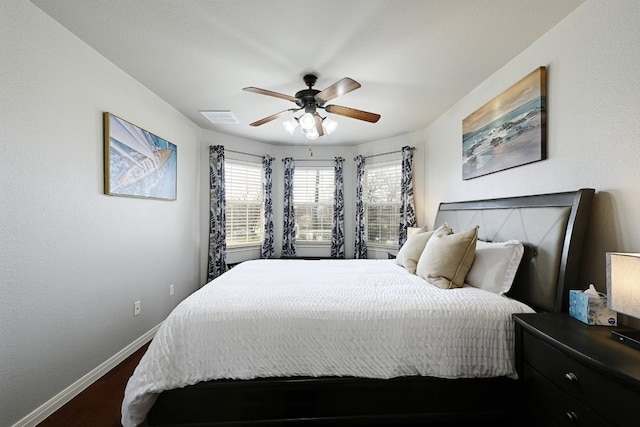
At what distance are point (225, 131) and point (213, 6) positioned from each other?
2.57m

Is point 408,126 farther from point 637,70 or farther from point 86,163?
point 86,163

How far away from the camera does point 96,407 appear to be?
1.80m

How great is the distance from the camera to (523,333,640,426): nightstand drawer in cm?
93

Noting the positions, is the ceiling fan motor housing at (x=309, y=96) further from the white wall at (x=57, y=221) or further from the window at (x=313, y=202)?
the window at (x=313, y=202)

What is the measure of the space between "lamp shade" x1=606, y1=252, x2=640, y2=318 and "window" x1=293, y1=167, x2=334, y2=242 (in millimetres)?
3831

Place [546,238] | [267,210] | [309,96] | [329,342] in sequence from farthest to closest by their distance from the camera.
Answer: [267,210], [309,96], [546,238], [329,342]

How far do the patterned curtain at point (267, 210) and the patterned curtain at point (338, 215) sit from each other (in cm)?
111

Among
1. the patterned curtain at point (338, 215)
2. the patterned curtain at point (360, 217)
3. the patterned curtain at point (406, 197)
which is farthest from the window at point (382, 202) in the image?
the patterned curtain at point (338, 215)

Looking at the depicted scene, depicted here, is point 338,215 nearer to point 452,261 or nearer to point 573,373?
point 452,261

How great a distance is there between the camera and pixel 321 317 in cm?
149

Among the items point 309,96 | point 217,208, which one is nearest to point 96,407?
point 217,208

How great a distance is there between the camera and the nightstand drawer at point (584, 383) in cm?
93

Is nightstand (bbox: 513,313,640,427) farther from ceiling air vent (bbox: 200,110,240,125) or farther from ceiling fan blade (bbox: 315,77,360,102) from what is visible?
ceiling air vent (bbox: 200,110,240,125)

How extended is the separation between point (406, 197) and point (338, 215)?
123 centimetres
